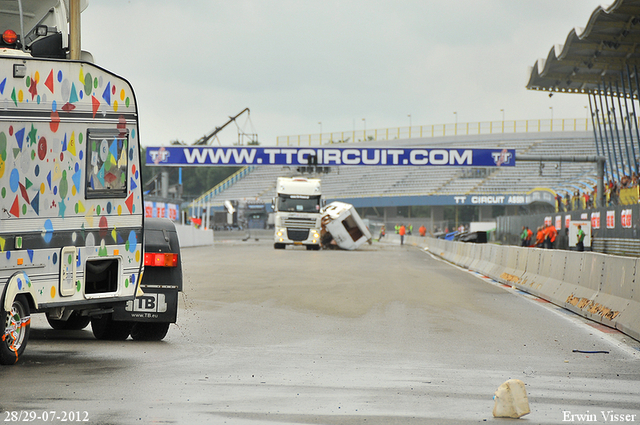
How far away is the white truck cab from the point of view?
4553 centimetres

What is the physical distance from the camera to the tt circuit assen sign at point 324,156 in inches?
2015

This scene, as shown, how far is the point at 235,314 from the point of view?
12.1m

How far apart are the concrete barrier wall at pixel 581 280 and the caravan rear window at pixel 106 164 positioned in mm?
6379

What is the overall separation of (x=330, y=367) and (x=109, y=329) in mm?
2902

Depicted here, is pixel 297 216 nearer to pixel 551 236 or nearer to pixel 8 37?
pixel 551 236

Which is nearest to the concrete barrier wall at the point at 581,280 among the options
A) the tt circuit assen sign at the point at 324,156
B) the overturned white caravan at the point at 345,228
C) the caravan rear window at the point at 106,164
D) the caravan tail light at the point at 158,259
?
the caravan tail light at the point at 158,259

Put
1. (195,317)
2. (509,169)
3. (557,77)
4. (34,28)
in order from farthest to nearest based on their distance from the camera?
(509,169) < (557,77) < (195,317) < (34,28)

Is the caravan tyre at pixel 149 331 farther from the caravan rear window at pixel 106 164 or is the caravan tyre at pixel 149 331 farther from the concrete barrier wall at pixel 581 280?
the concrete barrier wall at pixel 581 280

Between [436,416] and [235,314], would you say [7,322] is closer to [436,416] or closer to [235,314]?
[436,416]

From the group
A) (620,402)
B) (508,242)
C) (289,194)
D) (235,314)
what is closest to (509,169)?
(508,242)

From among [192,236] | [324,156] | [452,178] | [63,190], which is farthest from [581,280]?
[452,178]

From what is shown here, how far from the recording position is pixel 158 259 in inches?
351

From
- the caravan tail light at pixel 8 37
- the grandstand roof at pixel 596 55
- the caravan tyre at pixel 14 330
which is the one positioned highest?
the grandstand roof at pixel 596 55

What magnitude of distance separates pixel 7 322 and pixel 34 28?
3408 mm
